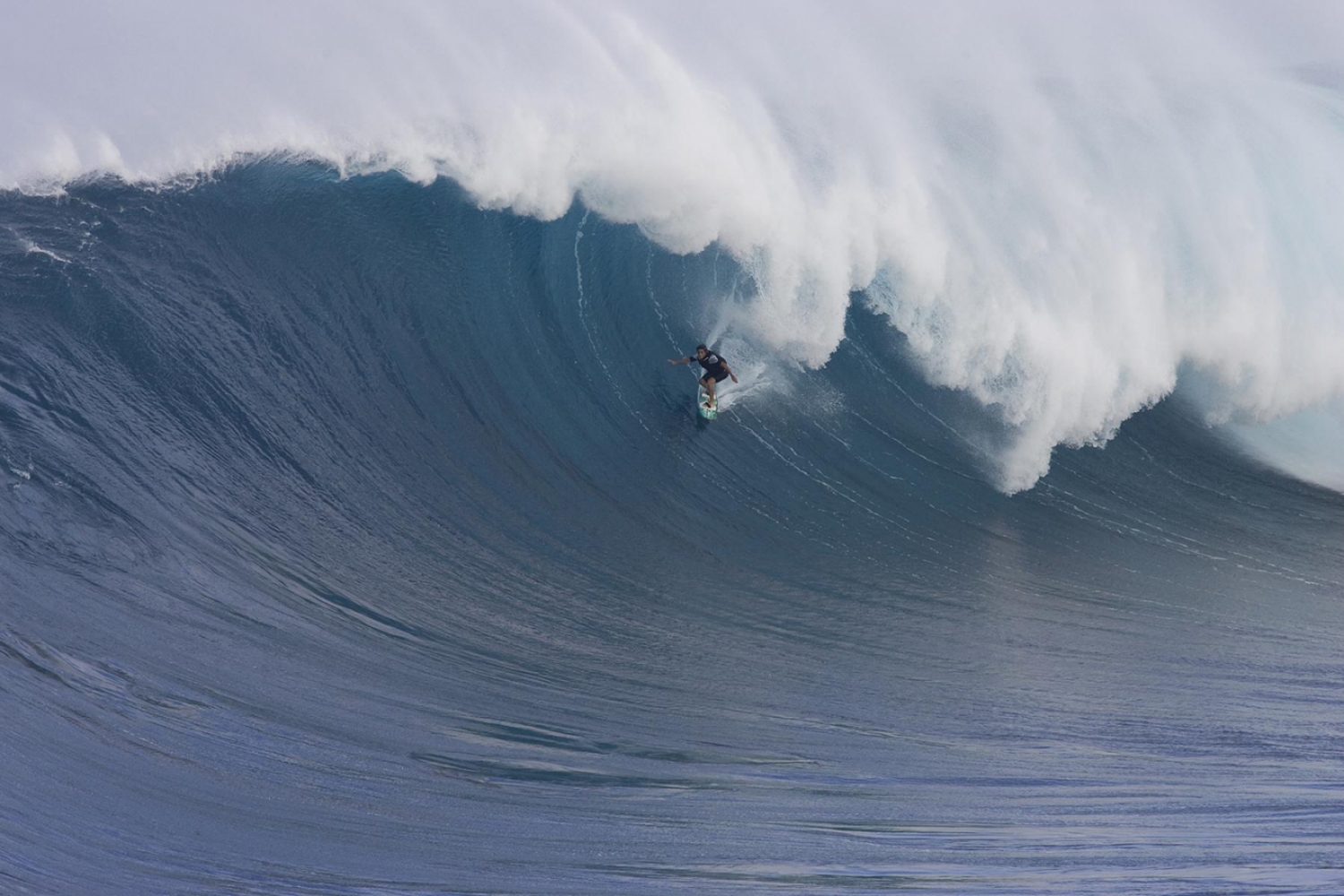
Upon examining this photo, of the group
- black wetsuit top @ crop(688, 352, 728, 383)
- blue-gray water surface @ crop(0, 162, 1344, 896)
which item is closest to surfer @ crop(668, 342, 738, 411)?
black wetsuit top @ crop(688, 352, 728, 383)

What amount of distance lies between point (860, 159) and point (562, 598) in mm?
7781

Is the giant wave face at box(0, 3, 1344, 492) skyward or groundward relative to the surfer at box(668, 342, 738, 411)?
skyward

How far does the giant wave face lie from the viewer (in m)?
14.0

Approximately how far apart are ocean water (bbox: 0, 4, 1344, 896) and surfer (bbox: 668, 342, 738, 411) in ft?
1.33

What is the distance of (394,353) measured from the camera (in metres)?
13.1

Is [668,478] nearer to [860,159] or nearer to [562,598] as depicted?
[562,598]

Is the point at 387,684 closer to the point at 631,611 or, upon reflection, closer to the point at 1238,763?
the point at 631,611

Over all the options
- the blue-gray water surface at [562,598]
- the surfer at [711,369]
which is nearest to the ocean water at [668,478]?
the blue-gray water surface at [562,598]

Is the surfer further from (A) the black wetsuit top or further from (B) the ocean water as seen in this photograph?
(B) the ocean water

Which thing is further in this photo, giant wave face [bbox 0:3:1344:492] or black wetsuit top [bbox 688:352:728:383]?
giant wave face [bbox 0:3:1344:492]

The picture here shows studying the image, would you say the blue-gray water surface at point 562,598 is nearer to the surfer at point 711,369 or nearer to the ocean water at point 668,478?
the ocean water at point 668,478

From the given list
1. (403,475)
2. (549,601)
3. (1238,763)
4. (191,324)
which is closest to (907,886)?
(1238,763)

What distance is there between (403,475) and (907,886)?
6.15 meters

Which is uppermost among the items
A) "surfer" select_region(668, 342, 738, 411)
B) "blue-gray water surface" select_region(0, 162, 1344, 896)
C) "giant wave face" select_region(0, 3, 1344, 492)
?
"giant wave face" select_region(0, 3, 1344, 492)
